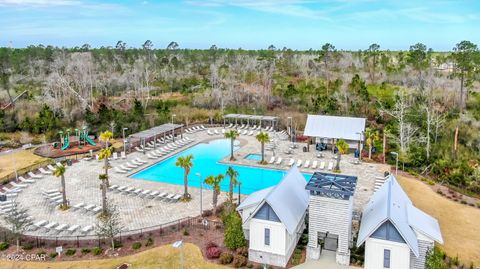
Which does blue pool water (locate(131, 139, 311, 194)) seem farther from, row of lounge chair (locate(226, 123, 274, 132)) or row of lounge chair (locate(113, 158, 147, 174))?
row of lounge chair (locate(226, 123, 274, 132))

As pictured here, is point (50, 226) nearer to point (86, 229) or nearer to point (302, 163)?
point (86, 229)

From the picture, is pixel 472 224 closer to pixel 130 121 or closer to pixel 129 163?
pixel 129 163

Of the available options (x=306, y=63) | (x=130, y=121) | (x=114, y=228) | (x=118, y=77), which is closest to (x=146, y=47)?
(x=118, y=77)

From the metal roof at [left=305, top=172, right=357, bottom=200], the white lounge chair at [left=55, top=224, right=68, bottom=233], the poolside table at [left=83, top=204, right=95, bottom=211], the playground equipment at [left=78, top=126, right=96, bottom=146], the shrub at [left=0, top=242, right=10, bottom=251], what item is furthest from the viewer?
the playground equipment at [left=78, top=126, right=96, bottom=146]

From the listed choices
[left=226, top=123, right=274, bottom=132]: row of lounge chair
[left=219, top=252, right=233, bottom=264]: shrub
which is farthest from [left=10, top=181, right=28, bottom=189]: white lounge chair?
[left=226, top=123, right=274, bottom=132]: row of lounge chair

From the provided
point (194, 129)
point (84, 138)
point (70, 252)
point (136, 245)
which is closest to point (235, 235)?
point (136, 245)

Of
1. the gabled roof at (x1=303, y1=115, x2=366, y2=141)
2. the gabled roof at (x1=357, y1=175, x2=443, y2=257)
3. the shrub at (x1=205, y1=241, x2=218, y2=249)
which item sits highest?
the gabled roof at (x1=303, y1=115, x2=366, y2=141)

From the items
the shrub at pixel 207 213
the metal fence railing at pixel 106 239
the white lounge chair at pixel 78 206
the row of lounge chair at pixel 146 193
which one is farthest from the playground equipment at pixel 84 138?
the shrub at pixel 207 213
